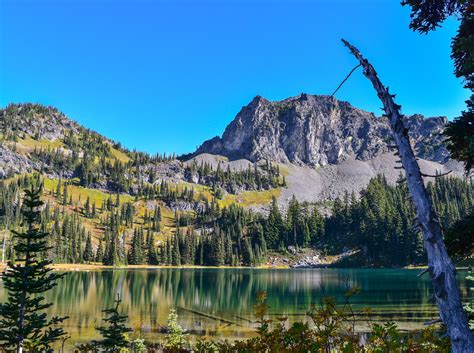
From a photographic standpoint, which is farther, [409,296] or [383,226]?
[383,226]

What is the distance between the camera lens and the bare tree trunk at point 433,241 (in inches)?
208

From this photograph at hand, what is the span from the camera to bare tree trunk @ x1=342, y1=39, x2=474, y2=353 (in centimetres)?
528

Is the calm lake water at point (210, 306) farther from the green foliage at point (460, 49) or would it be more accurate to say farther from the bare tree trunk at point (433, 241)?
the bare tree trunk at point (433, 241)

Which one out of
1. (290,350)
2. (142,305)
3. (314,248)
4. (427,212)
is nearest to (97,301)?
(142,305)

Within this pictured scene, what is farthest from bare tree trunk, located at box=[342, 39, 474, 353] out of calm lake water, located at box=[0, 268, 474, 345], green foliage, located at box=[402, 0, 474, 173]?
calm lake water, located at box=[0, 268, 474, 345]

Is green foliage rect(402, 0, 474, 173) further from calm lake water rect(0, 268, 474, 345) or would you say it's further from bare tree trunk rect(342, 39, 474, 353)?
calm lake water rect(0, 268, 474, 345)

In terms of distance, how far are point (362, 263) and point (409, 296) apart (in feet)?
369

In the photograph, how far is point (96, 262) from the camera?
582 feet

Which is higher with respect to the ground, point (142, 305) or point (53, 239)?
point (53, 239)

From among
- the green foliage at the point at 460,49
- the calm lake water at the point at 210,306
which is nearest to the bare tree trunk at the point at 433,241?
the green foliage at the point at 460,49

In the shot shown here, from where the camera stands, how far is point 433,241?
5656 mm

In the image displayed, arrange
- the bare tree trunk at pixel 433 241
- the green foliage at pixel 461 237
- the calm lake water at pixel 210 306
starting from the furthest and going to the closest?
the calm lake water at pixel 210 306
the green foliage at pixel 461 237
the bare tree trunk at pixel 433 241

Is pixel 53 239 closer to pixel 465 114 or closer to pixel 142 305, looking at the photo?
pixel 142 305

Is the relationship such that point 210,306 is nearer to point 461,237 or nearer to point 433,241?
point 461,237
